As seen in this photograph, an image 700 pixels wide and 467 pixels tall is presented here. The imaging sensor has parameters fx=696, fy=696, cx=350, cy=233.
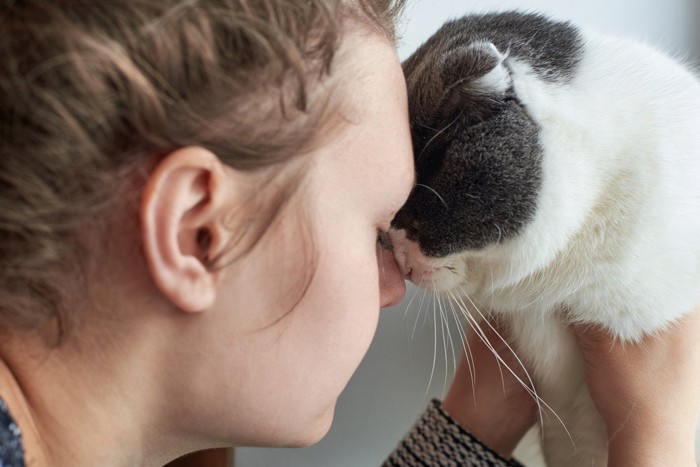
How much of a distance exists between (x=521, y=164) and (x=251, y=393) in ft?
1.28

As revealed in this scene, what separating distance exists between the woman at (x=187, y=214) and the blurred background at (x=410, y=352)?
1.53 ft

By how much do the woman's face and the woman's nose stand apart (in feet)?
0.46

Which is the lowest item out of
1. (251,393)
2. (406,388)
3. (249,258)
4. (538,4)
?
(406,388)

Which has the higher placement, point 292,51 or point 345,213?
point 292,51

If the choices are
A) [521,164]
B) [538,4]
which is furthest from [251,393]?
[538,4]

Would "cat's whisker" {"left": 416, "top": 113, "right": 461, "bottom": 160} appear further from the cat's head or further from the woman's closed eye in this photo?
the woman's closed eye

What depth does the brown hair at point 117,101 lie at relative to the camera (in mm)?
516

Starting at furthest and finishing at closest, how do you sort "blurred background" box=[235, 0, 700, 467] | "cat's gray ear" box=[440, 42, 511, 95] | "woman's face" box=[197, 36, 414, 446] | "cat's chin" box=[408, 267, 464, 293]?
"blurred background" box=[235, 0, 700, 467]
"cat's chin" box=[408, 267, 464, 293]
"cat's gray ear" box=[440, 42, 511, 95]
"woman's face" box=[197, 36, 414, 446]

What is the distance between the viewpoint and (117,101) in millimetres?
526

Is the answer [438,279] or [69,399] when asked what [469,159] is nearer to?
[438,279]

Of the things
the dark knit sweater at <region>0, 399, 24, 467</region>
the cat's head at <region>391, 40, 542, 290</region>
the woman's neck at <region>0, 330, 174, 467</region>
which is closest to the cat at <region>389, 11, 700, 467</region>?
the cat's head at <region>391, 40, 542, 290</region>

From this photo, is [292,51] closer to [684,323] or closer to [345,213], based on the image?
[345,213]

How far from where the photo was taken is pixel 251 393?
2.28ft

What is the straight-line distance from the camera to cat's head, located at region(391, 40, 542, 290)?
78cm
